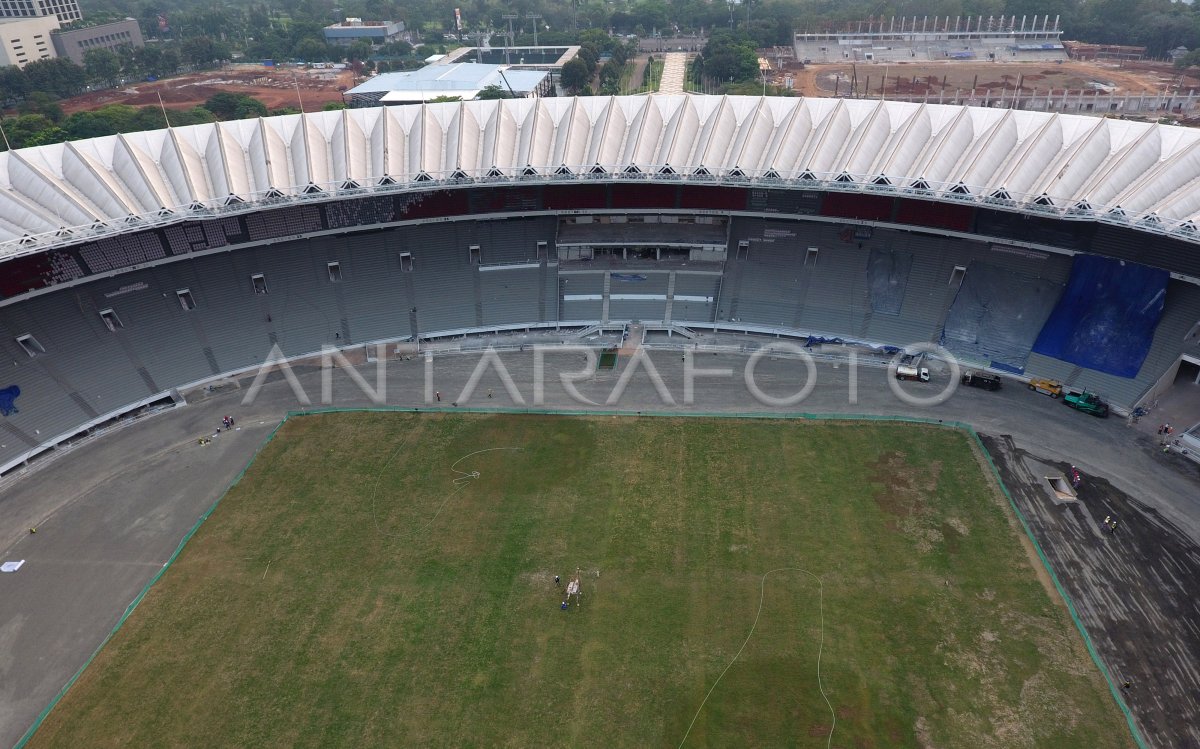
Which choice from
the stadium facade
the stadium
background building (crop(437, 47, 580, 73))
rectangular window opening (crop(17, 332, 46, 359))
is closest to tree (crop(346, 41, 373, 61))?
background building (crop(437, 47, 580, 73))

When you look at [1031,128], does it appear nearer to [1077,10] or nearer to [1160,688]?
[1160,688]

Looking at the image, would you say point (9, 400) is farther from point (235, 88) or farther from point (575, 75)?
point (235, 88)

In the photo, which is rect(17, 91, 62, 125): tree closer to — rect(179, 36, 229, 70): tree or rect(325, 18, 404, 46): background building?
rect(179, 36, 229, 70): tree

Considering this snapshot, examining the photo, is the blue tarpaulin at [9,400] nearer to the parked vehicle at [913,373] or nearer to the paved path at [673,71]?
the parked vehicle at [913,373]

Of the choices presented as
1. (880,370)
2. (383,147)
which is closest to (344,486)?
(383,147)

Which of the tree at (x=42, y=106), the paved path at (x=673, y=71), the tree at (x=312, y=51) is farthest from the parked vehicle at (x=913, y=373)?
the tree at (x=312, y=51)
